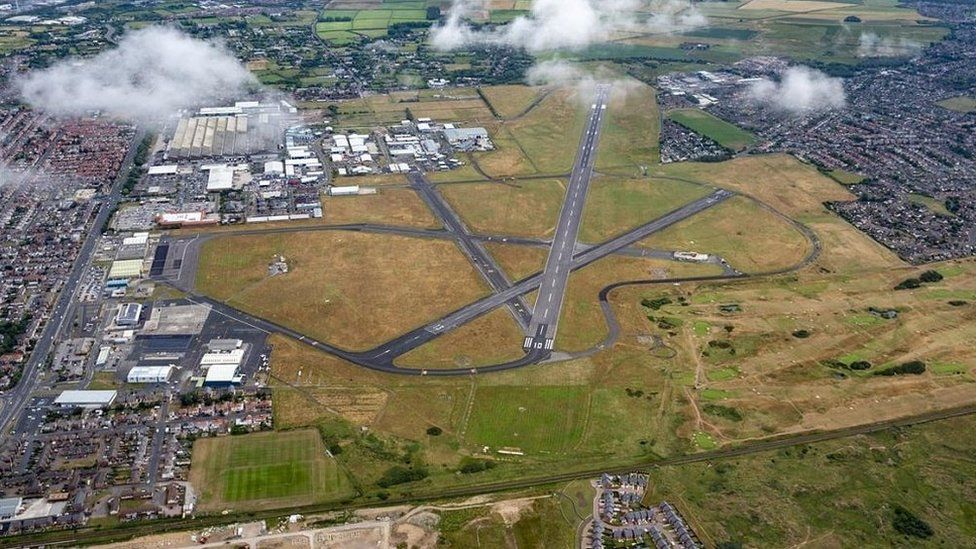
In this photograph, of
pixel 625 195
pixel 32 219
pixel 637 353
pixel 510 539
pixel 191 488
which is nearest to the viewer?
pixel 510 539

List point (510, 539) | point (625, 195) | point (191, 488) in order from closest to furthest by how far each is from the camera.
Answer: point (510, 539), point (191, 488), point (625, 195)

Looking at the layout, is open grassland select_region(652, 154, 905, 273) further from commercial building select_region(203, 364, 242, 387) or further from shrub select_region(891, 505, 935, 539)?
commercial building select_region(203, 364, 242, 387)

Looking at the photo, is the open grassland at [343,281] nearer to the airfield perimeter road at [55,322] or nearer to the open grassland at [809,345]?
the airfield perimeter road at [55,322]

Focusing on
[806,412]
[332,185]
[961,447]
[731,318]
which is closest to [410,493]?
[806,412]

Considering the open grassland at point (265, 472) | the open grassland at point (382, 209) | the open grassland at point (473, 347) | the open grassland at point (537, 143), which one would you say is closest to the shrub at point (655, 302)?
the open grassland at point (473, 347)

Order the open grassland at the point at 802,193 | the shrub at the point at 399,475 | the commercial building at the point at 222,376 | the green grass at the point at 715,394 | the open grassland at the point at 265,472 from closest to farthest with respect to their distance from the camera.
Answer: the open grassland at the point at 265,472 < the shrub at the point at 399,475 < the commercial building at the point at 222,376 < the green grass at the point at 715,394 < the open grassland at the point at 802,193

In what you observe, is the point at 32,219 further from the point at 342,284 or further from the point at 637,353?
the point at 637,353
